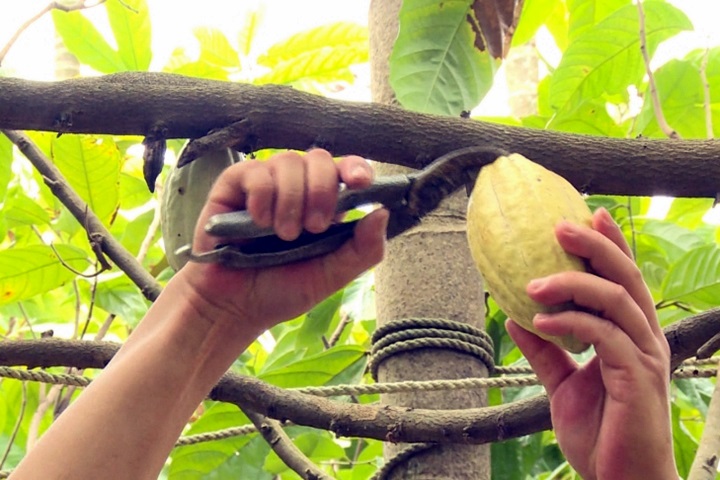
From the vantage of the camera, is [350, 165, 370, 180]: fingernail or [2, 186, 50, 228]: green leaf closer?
[350, 165, 370, 180]: fingernail

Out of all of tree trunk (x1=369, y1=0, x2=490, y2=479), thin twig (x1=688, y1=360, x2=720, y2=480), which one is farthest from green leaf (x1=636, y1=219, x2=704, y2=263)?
thin twig (x1=688, y1=360, x2=720, y2=480)

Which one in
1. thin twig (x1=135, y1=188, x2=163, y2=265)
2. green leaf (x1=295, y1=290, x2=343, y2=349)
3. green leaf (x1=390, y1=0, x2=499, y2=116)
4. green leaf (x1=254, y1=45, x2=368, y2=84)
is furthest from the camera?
green leaf (x1=254, y1=45, x2=368, y2=84)

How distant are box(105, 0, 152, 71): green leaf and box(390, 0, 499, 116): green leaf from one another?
2.81 feet

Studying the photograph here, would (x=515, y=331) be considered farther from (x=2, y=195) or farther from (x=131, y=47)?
(x=131, y=47)

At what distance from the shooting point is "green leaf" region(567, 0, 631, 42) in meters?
1.87

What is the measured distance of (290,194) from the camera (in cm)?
83

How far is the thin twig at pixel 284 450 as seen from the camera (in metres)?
1.45

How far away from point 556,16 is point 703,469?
1.40m

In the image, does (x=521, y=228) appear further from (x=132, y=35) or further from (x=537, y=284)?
(x=132, y=35)

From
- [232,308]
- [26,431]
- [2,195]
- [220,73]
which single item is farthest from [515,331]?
[26,431]

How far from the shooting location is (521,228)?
2.90ft

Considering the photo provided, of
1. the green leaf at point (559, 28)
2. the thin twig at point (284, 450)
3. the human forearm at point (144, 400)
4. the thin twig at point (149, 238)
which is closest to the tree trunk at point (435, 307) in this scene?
the thin twig at point (284, 450)

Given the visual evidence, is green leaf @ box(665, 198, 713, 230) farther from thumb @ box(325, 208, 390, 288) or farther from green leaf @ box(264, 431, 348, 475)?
thumb @ box(325, 208, 390, 288)

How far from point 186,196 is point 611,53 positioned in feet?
3.32
